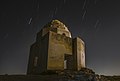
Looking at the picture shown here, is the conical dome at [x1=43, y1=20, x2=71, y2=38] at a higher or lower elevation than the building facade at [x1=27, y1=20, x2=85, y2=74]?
higher

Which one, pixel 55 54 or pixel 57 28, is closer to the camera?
pixel 55 54

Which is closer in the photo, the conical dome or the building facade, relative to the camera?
the building facade

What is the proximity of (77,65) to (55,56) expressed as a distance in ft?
8.33

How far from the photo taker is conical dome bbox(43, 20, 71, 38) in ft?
68.0

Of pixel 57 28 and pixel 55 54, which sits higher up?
pixel 57 28

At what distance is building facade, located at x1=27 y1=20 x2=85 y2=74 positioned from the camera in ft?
56.1

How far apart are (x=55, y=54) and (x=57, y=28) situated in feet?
14.6

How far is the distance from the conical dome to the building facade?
118 cm

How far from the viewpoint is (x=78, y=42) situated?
62.8 ft

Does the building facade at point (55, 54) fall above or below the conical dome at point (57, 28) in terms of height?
below

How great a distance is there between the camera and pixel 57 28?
2083 cm

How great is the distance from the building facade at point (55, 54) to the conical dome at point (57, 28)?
46.3 inches

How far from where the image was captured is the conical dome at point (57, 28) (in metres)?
20.7

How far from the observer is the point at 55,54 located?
57.3ft
